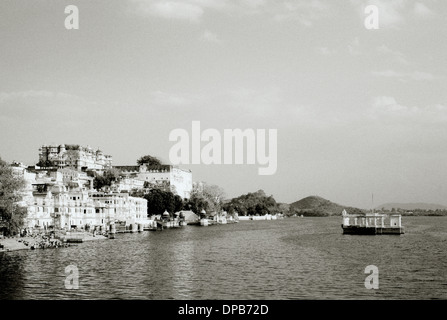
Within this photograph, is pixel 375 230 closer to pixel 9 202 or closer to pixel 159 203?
pixel 9 202

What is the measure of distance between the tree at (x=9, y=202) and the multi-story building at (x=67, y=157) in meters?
103

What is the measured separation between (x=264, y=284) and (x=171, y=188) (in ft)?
451

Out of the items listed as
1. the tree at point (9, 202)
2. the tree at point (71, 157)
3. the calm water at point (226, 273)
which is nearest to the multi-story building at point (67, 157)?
the tree at point (71, 157)

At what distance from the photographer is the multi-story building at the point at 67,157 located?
156 m

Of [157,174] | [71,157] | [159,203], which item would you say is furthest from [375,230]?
[157,174]

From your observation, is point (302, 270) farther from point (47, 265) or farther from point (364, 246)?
point (364, 246)

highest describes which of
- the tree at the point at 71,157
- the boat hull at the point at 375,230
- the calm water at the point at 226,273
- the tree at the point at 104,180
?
the tree at the point at 71,157

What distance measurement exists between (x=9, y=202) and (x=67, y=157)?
112381 millimetres

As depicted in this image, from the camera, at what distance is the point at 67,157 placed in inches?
6245

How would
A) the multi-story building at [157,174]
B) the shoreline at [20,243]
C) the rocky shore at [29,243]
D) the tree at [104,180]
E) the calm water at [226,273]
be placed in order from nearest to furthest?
the calm water at [226,273], the shoreline at [20,243], the rocky shore at [29,243], the tree at [104,180], the multi-story building at [157,174]

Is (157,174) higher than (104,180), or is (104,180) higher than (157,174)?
(157,174)

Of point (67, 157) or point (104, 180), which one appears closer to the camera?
point (104, 180)

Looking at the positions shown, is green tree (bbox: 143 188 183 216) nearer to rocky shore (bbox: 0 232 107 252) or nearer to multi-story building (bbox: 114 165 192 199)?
multi-story building (bbox: 114 165 192 199)

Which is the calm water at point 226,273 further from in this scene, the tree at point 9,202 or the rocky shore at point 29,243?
the tree at point 9,202
